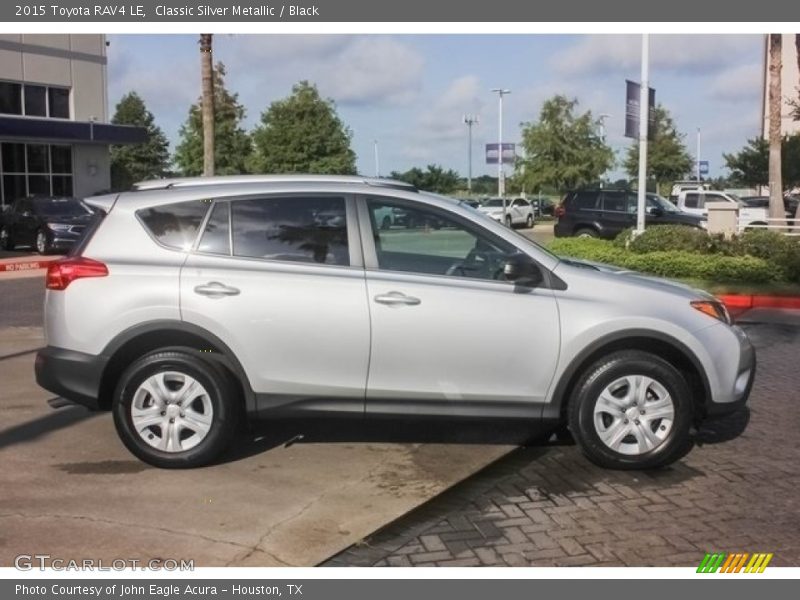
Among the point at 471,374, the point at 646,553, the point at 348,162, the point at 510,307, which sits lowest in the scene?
the point at 646,553

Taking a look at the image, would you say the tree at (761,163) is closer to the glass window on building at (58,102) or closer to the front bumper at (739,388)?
the glass window on building at (58,102)

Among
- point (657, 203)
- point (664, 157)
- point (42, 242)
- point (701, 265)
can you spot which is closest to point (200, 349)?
point (701, 265)

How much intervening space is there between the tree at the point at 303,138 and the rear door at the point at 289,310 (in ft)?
119

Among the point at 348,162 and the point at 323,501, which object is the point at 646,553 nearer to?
the point at 323,501

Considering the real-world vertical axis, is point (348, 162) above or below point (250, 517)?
above

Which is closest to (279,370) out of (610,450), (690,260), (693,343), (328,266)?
(328,266)

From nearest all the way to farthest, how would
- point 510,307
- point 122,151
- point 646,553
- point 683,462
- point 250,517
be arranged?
point 646,553
point 250,517
point 510,307
point 683,462
point 122,151

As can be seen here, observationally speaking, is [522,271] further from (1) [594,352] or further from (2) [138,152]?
(2) [138,152]

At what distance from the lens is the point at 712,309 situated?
575cm

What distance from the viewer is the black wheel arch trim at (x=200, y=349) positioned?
5.48 meters

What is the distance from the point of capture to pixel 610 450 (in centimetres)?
562

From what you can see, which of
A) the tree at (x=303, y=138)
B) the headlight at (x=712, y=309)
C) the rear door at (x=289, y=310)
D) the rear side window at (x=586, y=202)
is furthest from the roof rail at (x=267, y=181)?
the tree at (x=303, y=138)

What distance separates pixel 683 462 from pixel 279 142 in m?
38.3

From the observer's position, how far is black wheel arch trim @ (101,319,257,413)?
5.48 m
